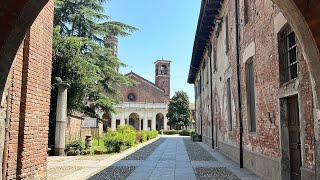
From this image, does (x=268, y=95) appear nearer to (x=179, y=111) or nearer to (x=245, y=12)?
(x=245, y=12)

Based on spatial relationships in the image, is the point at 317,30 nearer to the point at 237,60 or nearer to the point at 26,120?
the point at 26,120

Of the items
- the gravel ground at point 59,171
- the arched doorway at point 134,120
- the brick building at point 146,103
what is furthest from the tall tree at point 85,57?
the arched doorway at point 134,120

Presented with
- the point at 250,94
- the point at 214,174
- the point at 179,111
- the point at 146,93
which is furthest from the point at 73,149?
the point at 146,93

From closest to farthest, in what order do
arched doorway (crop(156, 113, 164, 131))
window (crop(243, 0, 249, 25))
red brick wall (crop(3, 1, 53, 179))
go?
1. red brick wall (crop(3, 1, 53, 179))
2. window (crop(243, 0, 249, 25))
3. arched doorway (crop(156, 113, 164, 131))

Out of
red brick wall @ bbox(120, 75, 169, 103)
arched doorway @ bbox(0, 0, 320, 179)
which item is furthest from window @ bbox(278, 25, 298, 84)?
red brick wall @ bbox(120, 75, 169, 103)

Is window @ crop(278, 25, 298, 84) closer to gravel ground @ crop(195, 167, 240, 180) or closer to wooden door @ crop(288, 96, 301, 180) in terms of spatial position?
wooden door @ crop(288, 96, 301, 180)

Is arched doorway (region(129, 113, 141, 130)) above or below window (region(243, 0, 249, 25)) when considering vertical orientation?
below

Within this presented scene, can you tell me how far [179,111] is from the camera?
57.4 meters

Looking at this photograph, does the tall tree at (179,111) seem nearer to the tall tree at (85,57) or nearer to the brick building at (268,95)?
the tall tree at (85,57)

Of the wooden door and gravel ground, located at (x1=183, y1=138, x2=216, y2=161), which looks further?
gravel ground, located at (x1=183, y1=138, x2=216, y2=161)

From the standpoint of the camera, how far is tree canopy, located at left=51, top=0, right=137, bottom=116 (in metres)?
17.5

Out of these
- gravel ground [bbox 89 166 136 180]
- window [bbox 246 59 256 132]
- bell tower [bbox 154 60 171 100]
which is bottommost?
gravel ground [bbox 89 166 136 180]

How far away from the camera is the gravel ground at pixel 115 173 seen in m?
9.25

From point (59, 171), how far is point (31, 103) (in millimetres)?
4187
